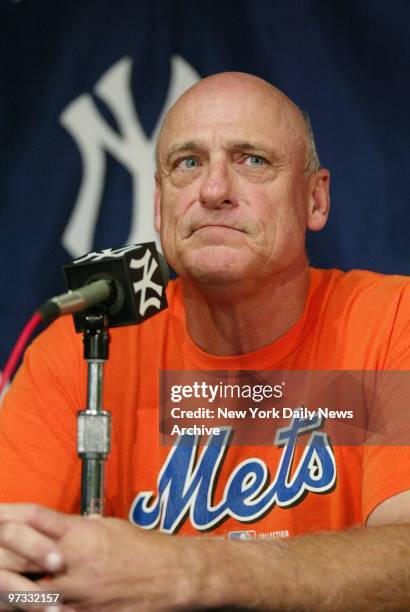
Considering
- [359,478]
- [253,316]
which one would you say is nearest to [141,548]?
[359,478]

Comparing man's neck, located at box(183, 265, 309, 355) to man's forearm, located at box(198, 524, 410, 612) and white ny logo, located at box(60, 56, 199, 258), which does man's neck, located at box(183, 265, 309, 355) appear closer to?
white ny logo, located at box(60, 56, 199, 258)

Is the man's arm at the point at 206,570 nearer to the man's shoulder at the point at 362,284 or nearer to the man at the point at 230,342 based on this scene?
the man at the point at 230,342

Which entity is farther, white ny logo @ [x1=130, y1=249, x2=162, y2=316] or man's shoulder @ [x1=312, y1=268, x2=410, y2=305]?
man's shoulder @ [x1=312, y1=268, x2=410, y2=305]

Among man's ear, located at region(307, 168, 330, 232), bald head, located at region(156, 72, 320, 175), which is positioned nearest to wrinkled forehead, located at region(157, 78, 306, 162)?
bald head, located at region(156, 72, 320, 175)

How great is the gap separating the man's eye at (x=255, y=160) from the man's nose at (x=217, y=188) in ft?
0.20

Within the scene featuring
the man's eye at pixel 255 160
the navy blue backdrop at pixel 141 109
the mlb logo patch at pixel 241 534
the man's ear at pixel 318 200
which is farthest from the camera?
the navy blue backdrop at pixel 141 109

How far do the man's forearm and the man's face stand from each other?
1.94 ft

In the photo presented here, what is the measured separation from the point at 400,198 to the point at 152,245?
3.31 feet

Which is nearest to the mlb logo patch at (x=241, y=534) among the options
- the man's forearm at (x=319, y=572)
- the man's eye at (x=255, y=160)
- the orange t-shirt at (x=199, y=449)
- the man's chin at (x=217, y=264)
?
the orange t-shirt at (x=199, y=449)

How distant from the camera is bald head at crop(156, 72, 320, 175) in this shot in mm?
1861

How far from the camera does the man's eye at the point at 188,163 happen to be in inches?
72.4

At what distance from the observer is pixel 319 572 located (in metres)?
1.29

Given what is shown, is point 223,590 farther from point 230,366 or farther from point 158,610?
point 230,366

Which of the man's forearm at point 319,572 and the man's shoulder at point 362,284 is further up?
the man's shoulder at point 362,284
